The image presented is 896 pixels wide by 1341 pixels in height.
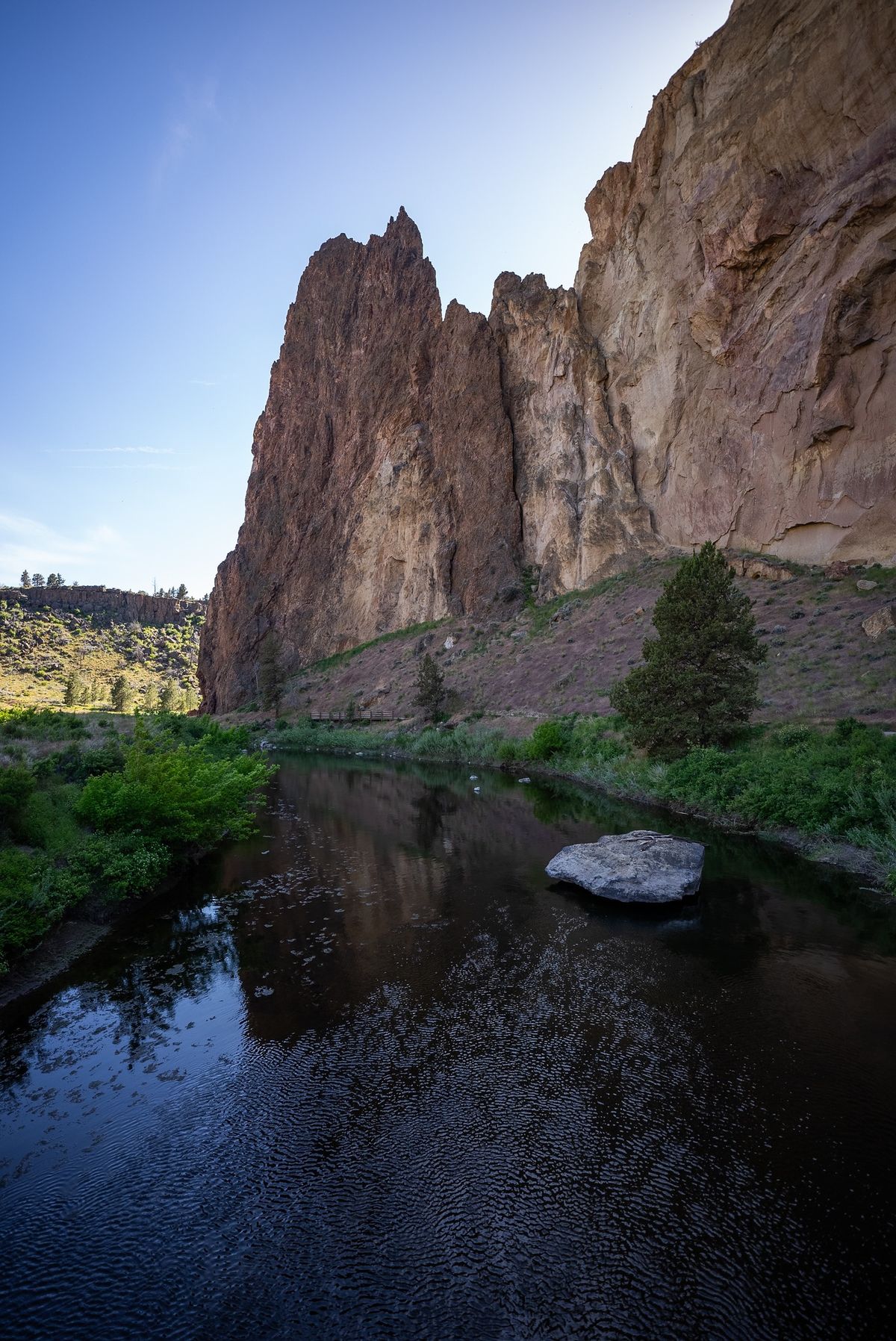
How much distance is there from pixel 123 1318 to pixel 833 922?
1099 centimetres

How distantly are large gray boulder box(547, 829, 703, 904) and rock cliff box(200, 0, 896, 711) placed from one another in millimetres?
26885

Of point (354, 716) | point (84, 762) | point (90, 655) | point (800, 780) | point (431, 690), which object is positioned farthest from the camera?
point (90, 655)

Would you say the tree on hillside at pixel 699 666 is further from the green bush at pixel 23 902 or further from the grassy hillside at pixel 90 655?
the grassy hillside at pixel 90 655

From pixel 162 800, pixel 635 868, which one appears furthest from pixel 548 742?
pixel 162 800

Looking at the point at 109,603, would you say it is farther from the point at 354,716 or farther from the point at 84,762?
the point at 84,762

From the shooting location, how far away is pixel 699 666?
21078mm

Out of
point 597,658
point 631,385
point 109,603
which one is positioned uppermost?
point 109,603

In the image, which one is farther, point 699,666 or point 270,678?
point 270,678

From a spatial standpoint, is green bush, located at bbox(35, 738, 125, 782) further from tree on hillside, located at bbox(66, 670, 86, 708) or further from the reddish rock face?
tree on hillside, located at bbox(66, 670, 86, 708)

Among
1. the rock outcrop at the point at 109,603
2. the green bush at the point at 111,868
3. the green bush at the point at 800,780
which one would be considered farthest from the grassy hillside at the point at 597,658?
the rock outcrop at the point at 109,603

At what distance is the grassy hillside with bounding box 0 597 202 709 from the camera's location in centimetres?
8256

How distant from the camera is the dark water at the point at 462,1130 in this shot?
445cm

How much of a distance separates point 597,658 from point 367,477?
4385 cm

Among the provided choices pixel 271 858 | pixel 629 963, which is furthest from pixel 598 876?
pixel 271 858
